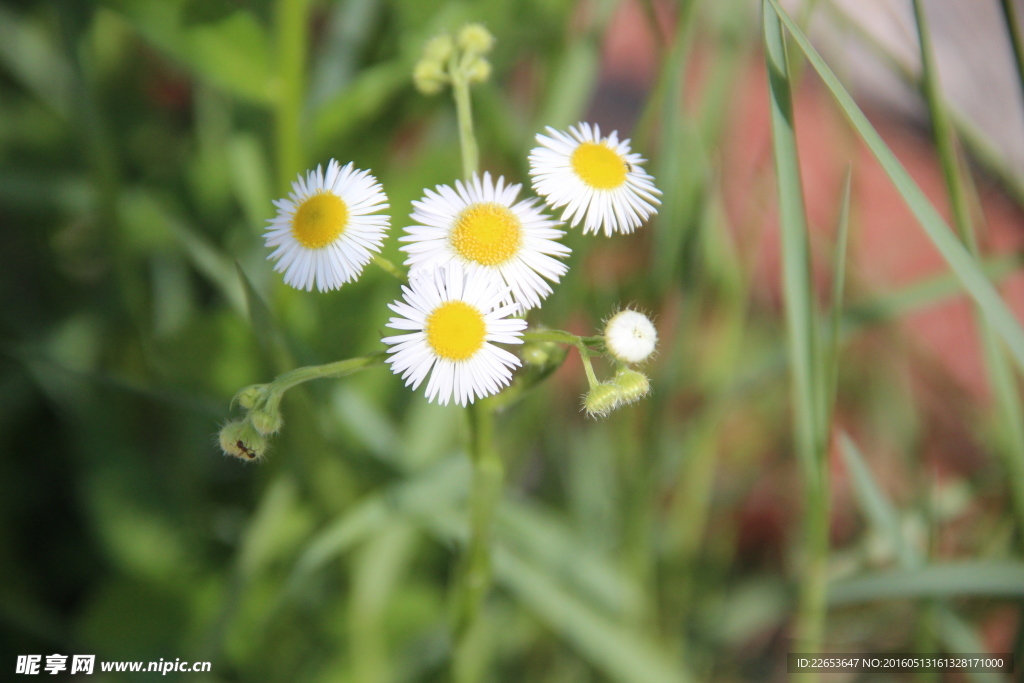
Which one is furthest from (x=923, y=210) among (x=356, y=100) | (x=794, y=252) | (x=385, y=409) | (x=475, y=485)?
(x=385, y=409)

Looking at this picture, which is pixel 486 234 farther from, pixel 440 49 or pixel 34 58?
pixel 34 58

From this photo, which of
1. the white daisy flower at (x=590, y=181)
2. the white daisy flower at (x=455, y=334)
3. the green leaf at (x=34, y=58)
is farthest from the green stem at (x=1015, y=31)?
the green leaf at (x=34, y=58)

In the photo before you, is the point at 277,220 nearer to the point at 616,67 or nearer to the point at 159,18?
the point at 159,18

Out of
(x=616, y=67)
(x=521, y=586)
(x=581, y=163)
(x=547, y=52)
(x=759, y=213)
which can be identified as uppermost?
(x=616, y=67)

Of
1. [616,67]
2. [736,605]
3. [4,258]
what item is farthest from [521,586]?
[616,67]

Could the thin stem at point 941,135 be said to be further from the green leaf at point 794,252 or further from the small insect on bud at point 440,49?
the small insect on bud at point 440,49

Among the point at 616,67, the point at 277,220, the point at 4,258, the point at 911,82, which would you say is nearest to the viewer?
the point at 277,220
